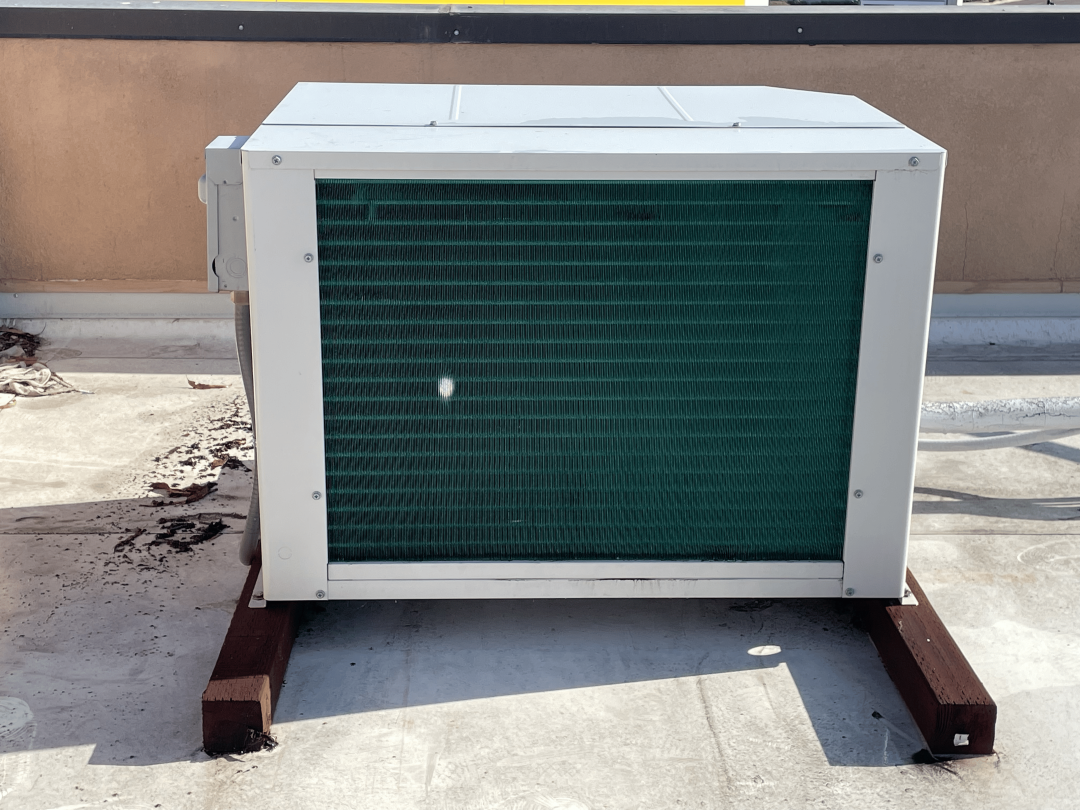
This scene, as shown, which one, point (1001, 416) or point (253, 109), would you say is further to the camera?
point (253, 109)

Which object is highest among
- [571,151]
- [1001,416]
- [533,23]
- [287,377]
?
[533,23]

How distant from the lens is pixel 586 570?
2232 millimetres

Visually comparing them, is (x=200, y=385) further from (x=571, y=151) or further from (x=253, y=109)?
(x=571, y=151)

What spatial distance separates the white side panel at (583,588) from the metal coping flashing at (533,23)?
2.41 m

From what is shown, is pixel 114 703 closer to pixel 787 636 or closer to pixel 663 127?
pixel 787 636

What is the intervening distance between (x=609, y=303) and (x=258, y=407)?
0.67 metres

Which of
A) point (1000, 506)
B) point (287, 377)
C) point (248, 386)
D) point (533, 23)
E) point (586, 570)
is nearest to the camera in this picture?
point (287, 377)

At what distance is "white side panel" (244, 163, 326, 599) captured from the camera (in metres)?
2.00

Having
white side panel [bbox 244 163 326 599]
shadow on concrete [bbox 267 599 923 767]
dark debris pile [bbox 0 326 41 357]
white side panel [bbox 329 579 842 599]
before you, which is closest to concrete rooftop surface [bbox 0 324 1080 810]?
shadow on concrete [bbox 267 599 923 767]

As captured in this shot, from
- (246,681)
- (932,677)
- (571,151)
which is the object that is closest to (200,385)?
(246,681)

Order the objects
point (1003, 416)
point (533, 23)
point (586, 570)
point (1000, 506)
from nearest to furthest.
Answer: point (586, 570) → point (1003, 416) → point (1000, 506) → point (533, 23)

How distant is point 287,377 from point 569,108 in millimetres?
833

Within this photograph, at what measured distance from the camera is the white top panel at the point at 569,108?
2232mm

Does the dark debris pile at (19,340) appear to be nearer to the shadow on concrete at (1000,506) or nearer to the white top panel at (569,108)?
the white top panel at (569,108)
